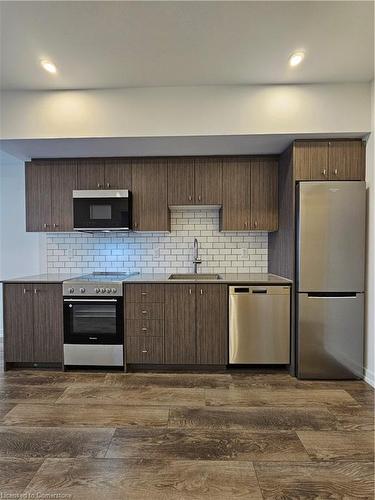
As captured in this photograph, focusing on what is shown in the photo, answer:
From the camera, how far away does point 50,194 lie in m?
3.51

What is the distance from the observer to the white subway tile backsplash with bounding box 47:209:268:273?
12.4 feet

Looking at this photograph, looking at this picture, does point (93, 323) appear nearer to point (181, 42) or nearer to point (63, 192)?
point (63, 192)

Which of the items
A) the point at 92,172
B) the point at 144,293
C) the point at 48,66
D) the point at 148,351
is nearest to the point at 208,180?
the point at 92,172

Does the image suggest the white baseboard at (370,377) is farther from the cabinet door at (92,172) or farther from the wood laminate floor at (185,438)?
the cabinet door at (92,172)

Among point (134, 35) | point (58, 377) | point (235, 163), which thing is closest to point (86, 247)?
point (58, 377)

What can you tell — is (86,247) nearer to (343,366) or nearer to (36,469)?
(36,469)

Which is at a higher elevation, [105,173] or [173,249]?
[105,173]

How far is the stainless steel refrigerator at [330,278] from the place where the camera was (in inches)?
111

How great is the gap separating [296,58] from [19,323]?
362cm

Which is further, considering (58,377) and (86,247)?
(86,247)

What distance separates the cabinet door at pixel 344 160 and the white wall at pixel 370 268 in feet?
0.36

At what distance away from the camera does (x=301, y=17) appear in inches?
77.3

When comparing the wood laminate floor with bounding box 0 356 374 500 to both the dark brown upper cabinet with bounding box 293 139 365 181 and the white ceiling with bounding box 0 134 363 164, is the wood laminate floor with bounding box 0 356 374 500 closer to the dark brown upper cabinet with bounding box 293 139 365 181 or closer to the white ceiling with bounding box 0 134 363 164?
the dark brown upper cabinet with bounding box 293 139 365 181

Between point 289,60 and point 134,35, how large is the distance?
124 centimetres
